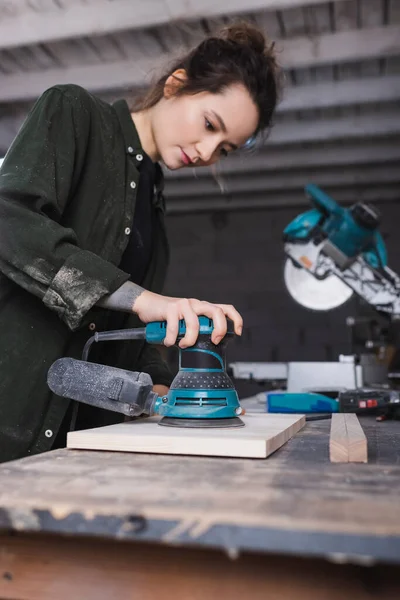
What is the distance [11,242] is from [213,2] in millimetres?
2286

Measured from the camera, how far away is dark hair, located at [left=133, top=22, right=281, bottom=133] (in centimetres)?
136

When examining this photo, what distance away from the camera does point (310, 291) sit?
5824mm

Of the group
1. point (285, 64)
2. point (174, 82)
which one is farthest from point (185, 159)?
point (285, 64)

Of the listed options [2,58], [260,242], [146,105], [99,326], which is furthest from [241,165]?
[99,326]

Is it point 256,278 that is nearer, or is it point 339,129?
point 339,129

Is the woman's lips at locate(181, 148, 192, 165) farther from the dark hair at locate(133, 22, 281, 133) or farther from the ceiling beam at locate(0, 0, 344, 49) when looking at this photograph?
the ceiling beam at locate(0, 0, 344, 49)

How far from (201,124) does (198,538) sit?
3.68 ft

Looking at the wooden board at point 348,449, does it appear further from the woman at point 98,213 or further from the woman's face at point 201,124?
the woman's face at point 201,124

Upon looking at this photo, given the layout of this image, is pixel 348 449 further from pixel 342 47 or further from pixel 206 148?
pixel 342 47

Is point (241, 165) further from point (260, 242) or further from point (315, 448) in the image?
point (315, 448)

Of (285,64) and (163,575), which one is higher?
(285,64)

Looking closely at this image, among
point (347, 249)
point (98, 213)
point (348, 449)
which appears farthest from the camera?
point (347, 249)

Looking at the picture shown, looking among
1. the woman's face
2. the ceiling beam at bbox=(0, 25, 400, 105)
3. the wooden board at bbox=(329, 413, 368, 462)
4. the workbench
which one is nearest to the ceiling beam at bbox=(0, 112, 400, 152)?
the ceiling beam at bbox=(0, 25, 400, 105)

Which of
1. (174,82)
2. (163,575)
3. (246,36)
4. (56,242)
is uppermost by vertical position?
(246,36)
